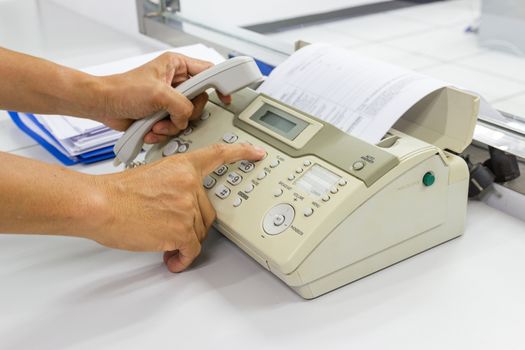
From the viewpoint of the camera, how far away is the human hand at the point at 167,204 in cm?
75

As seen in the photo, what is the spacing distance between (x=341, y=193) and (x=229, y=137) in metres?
0.22

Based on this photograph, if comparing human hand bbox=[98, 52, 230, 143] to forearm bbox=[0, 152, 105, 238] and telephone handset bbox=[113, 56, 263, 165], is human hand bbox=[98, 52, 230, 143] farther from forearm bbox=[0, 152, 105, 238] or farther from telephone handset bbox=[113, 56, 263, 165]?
forearm bbox=[0, 152, 105, 238]

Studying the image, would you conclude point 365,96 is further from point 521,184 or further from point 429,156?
point 521,184

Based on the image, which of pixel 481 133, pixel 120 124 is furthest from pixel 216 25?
pixel 481 133

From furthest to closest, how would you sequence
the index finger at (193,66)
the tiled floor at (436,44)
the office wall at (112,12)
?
1. the office wall at (112,12)
2. the tiled floor at (436,44)
3. the index finger at (193,66)

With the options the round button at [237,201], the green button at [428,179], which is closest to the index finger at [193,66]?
the round button at [237,201]

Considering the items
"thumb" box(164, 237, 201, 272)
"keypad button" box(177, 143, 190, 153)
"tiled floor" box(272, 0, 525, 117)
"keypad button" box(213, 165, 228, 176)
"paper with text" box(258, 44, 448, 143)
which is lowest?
"tiled floor" box(272, 0, 525, 117)

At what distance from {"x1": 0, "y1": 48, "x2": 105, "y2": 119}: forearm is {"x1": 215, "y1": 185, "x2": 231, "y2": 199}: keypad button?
29 centimetres

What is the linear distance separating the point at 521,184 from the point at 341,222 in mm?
331

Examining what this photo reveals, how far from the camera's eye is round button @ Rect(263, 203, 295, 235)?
72 cm

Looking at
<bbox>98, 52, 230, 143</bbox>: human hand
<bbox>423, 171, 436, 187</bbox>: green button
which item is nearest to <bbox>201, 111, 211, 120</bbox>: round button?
<bbox>98, 52, 230, 143</bbox>: human hand

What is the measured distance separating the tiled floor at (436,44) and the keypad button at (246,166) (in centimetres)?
58

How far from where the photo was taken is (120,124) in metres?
1.02

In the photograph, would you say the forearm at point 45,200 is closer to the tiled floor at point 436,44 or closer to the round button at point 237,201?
the round button at point 237,201
